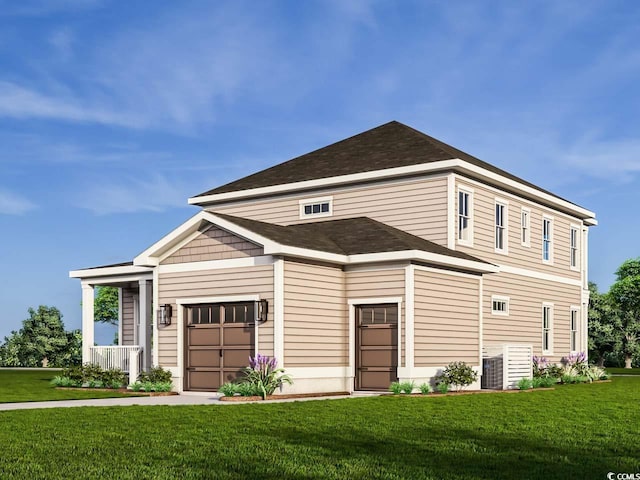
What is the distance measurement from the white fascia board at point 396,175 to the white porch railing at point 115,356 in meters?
6.80

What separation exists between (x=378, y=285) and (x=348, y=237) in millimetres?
2359

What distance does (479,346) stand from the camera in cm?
2505

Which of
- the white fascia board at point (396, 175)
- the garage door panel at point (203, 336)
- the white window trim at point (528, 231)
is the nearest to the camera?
the garage door panel at point (203, 336)

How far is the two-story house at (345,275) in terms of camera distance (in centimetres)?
2198

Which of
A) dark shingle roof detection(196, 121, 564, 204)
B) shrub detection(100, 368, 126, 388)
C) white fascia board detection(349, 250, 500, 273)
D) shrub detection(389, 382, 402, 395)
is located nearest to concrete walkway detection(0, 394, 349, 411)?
shrub detection(389, 382, 402, 395)

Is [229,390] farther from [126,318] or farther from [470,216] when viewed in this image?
[126,318]

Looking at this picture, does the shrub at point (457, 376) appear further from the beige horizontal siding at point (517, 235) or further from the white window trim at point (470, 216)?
the white window trim at point (470, 216)

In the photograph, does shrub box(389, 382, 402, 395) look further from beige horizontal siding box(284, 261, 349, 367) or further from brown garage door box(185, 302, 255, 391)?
brown garage door box(185, 302, 255, 391)

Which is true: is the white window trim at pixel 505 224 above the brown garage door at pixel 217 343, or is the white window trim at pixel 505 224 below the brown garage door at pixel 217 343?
above

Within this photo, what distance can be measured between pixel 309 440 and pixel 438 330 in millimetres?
12106

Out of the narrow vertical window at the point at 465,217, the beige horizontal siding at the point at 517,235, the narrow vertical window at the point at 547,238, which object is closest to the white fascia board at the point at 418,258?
the beige horizontal siding at the point at 517,235

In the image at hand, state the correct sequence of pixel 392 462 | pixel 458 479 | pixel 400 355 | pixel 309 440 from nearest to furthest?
pixel 458 479 < pixel 392 462 < pixel 309 440 < pixel 400 355

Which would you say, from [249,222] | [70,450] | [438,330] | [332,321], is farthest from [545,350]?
[70,450]

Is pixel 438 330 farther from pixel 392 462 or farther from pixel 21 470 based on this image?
pixel 21 470
